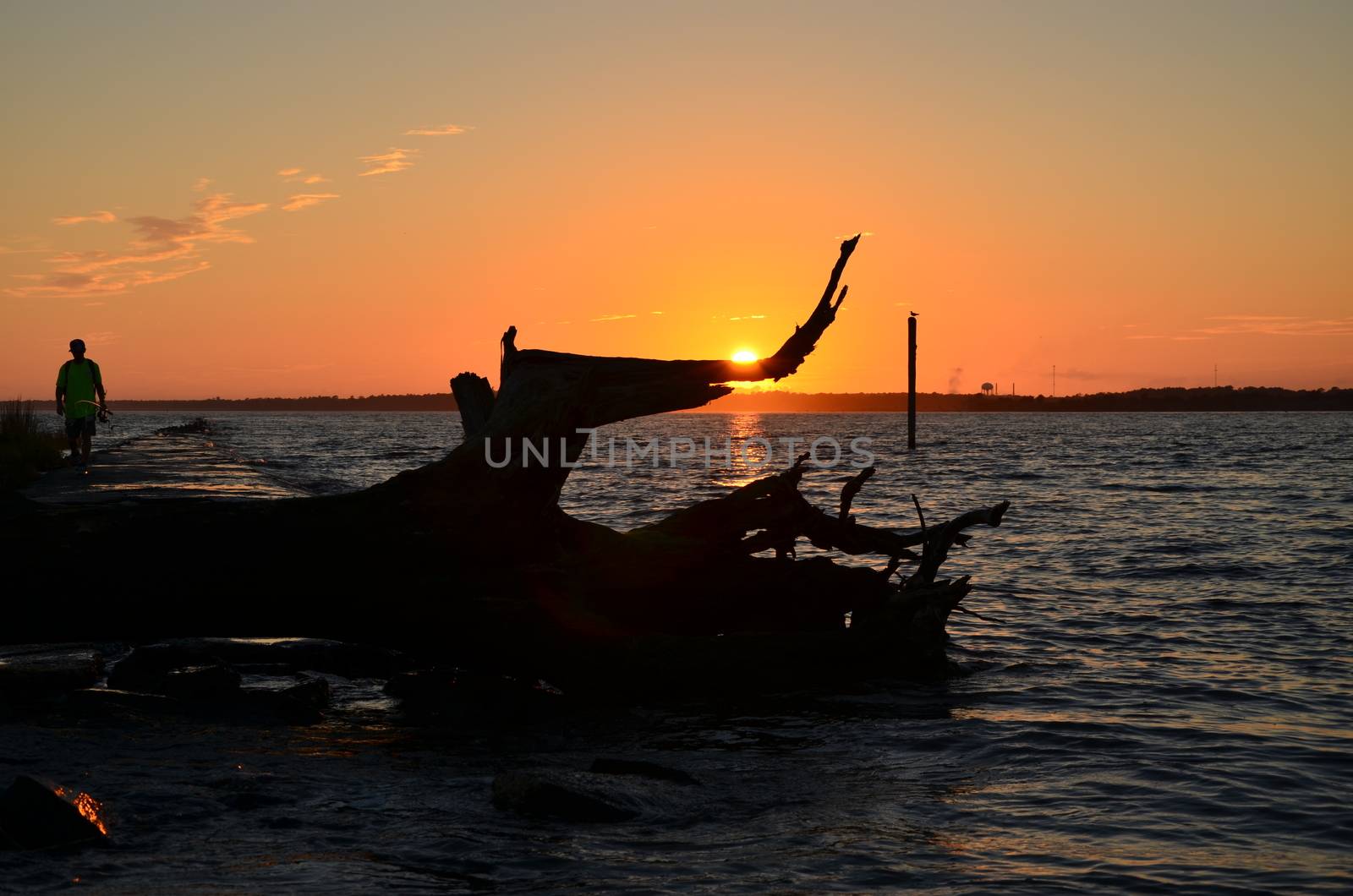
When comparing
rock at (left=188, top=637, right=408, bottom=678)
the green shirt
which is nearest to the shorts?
the green shirt

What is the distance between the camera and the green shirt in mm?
20391

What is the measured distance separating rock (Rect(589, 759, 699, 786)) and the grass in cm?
1604

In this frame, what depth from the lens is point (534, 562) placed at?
932 cm

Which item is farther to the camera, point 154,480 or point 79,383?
point 154,480

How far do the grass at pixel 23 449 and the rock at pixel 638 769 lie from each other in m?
16.0

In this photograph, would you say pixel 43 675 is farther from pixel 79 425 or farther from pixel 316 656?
pixel 79 425

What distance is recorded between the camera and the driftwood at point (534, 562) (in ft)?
28.4

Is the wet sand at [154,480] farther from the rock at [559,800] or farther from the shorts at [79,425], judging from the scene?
the rock at [559,800]

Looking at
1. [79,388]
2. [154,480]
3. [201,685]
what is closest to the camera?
[201,685]

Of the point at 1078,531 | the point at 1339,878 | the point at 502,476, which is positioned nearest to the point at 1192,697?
the point at 1339,878

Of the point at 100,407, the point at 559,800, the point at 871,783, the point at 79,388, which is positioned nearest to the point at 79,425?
the point at 100,407

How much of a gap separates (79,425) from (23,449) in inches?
184

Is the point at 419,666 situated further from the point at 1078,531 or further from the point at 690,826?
the point at 1078,531

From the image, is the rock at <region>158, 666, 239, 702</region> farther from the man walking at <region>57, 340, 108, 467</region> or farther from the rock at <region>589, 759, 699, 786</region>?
the man walking at <region>57, 340, 108, 467</region>
